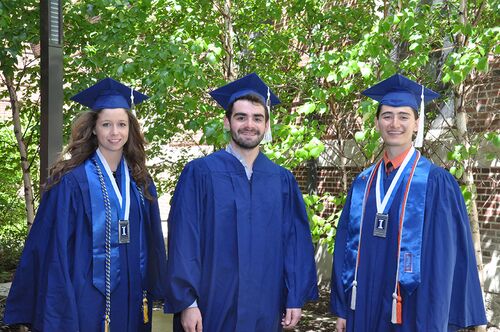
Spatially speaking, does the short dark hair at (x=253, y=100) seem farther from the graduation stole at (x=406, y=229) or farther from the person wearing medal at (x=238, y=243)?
the graduation stole at (x=406, y=229)

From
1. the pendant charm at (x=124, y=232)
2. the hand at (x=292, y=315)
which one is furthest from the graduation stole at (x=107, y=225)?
the hand at (x=292, y=315)

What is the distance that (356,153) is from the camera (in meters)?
7.60

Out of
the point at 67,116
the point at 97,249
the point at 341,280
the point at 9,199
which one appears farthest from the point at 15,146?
the point at 341,280

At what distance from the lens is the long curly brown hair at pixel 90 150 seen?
11.9 feet

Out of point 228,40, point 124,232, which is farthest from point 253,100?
point 228,40

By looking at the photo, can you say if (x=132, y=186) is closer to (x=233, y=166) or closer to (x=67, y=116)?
(x=233, y=166)

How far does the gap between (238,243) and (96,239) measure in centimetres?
75

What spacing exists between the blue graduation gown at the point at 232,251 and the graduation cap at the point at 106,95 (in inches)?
22.2

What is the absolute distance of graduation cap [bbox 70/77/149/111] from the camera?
3680 millimetres

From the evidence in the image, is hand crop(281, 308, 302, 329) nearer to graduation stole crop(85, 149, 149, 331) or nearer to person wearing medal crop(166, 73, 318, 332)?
person wearing medal crop(166, 73, 318, 332)

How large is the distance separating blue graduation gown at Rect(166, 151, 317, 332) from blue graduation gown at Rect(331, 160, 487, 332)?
36 centimetres

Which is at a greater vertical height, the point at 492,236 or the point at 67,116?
the point at 67,116

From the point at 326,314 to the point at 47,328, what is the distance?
4.61 metres

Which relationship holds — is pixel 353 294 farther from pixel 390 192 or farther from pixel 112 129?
pixel 112 129
